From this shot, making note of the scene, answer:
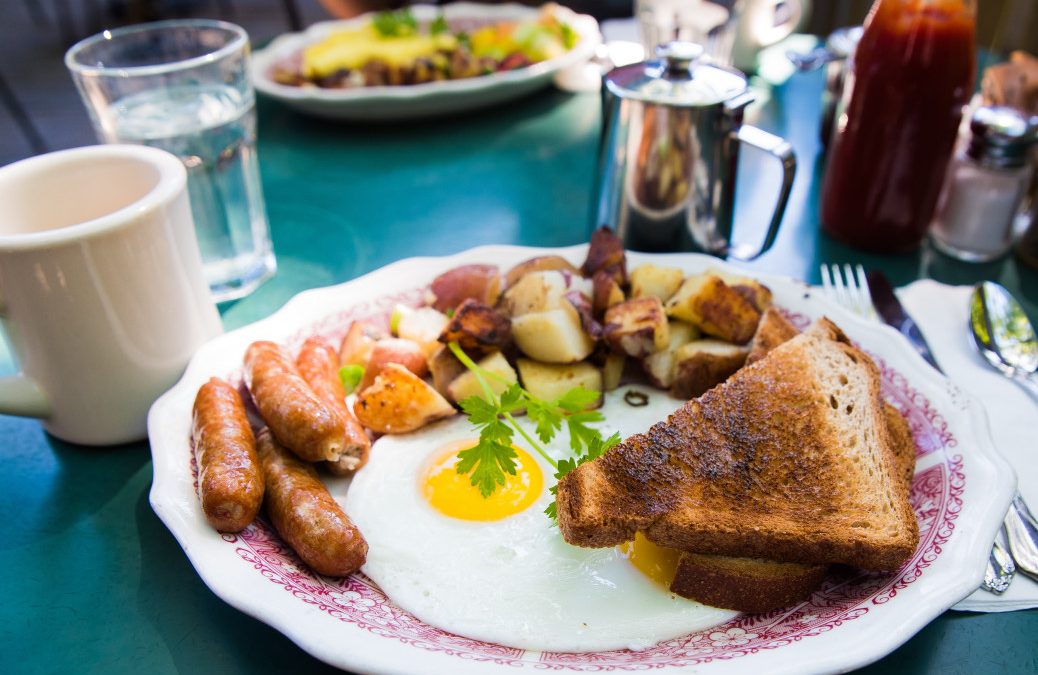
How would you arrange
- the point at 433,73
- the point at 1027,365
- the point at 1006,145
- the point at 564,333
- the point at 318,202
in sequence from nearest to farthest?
the point at 564,333, the point at 1027,365, the point at 1006,145, the point at 318,202, the point at 433,73

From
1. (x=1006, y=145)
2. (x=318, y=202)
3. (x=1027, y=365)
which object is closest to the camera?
(x=1027, y=365)

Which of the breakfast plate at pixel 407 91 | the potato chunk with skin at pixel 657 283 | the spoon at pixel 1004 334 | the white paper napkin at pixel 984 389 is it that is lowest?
the white paper napkin at pixel 984 389

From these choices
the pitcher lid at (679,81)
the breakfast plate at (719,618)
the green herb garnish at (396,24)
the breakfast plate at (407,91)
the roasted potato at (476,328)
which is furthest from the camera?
the green herb garnish at (396,24)

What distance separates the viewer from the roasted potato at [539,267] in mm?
1713

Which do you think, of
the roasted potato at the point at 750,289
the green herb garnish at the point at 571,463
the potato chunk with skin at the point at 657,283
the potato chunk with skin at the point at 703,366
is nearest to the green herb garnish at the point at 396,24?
the potato chunk with skin at the point at 657,283

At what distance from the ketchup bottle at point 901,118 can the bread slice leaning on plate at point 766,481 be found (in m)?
0.87

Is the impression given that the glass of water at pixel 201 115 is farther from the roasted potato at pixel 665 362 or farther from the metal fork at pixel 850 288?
the metal fork at pixel 850 288

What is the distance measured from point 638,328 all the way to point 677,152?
0.57 meters

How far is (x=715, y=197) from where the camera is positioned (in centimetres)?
192

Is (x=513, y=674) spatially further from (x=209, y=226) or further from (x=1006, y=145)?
(x=1006, y=145)

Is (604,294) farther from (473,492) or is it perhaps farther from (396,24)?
(396,24)

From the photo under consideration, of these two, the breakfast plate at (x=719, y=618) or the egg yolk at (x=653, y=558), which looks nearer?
the breakfast plate at (x=719, y=618)

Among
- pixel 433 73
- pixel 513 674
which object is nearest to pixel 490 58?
pixel 433 73

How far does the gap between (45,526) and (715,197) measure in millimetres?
1653
